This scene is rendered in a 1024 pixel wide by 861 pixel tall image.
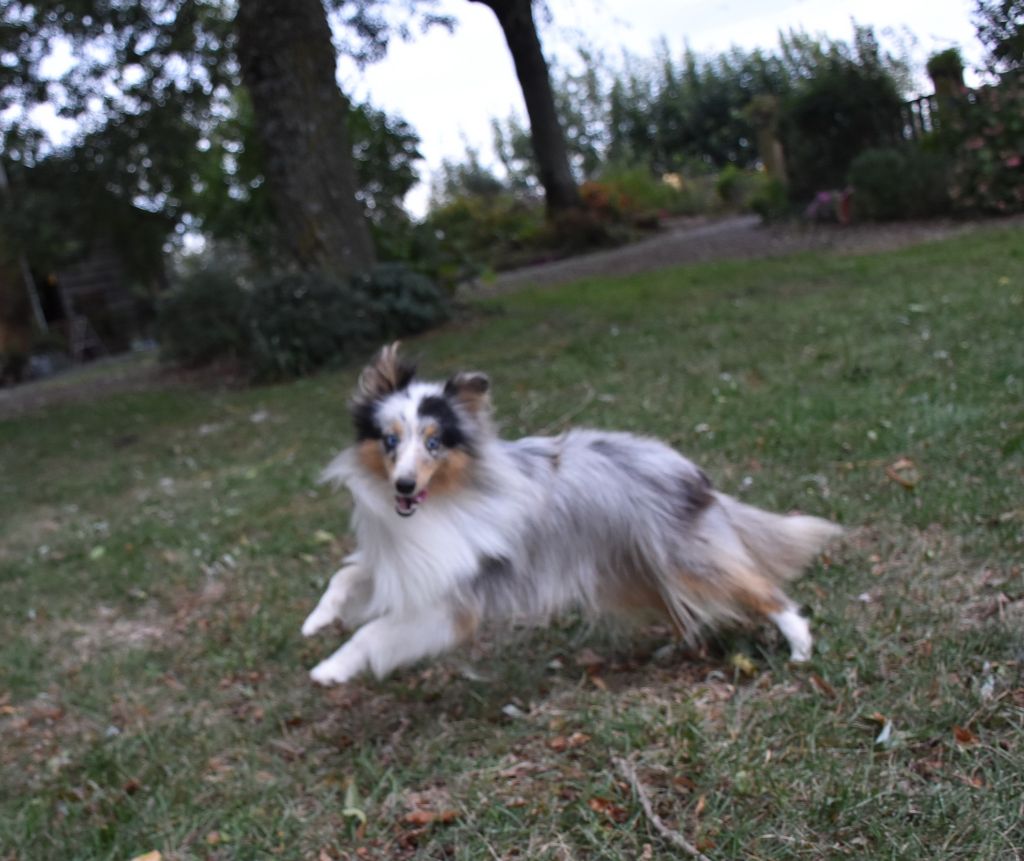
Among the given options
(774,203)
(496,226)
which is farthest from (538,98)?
(774,203)

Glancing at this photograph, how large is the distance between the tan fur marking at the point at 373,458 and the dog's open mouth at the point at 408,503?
138 mm

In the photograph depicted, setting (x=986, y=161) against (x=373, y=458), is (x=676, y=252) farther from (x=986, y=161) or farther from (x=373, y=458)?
(x=373, y=458)

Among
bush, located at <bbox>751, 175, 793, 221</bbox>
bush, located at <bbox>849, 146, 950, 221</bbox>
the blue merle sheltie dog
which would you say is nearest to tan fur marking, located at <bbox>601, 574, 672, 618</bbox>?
the blue merle sheltie dog

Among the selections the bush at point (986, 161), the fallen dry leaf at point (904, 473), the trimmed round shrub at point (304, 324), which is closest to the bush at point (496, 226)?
the trimmed round shrub at point (304, 324)

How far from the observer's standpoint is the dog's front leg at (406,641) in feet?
11.9

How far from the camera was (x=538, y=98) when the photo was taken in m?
20.5

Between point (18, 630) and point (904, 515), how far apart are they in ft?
13.8

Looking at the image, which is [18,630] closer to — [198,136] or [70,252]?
[198,136]

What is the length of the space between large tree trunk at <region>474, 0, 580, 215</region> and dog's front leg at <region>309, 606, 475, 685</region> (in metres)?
17.5

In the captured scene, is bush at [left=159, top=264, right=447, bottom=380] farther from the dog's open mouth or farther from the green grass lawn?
the dog's open mouth

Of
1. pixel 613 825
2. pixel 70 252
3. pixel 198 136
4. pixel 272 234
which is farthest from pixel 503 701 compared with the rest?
pixel 70 252

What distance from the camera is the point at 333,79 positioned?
40.8 ft

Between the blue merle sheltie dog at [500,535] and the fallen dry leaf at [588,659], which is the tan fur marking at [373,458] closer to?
the blue merle sheltie dog at [500,535]

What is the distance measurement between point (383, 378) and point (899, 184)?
37.2 ft
